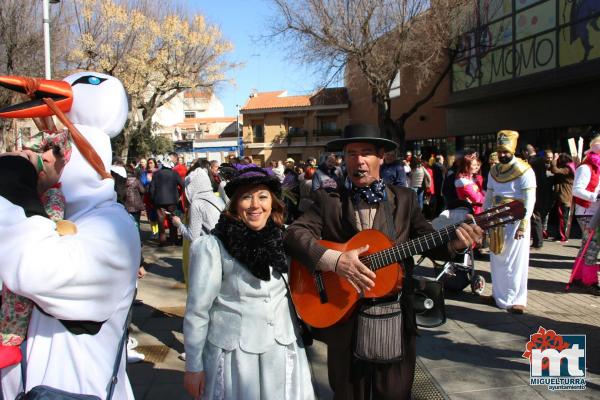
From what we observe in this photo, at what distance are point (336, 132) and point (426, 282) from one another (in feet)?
126

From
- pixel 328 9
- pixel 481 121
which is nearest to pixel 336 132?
pixel 481 121

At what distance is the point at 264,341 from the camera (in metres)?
2.19

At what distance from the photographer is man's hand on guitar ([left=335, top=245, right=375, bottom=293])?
89.0 inches

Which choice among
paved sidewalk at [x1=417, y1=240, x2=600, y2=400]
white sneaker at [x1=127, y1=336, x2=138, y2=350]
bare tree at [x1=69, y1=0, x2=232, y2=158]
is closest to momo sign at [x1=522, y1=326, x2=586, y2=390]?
paved sidewalk at [x1=417, y1=240, x2=600, y2=400]

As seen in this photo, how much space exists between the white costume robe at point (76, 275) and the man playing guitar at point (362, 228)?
1.05 m

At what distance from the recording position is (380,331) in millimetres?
2420

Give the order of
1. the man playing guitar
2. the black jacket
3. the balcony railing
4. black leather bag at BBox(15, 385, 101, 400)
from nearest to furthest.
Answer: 1. black leather bag at BBox(15, 385, 101, 400)
2. the man playing guitar
3. the black jacket
4. the balcony railing

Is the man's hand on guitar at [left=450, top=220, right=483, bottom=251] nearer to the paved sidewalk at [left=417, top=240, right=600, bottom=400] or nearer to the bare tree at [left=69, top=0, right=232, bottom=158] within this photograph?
the paved sidewalk at [left=417, top=240, right=600, bottom=400]

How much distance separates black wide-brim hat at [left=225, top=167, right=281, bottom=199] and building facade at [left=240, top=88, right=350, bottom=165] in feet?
124

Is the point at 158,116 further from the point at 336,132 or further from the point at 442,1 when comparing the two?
the point at 442,1

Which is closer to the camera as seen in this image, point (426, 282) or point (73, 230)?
point (73, 230)

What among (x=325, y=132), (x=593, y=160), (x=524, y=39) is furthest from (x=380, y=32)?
(x=325, y=132)

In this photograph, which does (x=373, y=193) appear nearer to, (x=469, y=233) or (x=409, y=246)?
(x=409, y=246)

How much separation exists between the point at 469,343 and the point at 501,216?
2.77 metres
